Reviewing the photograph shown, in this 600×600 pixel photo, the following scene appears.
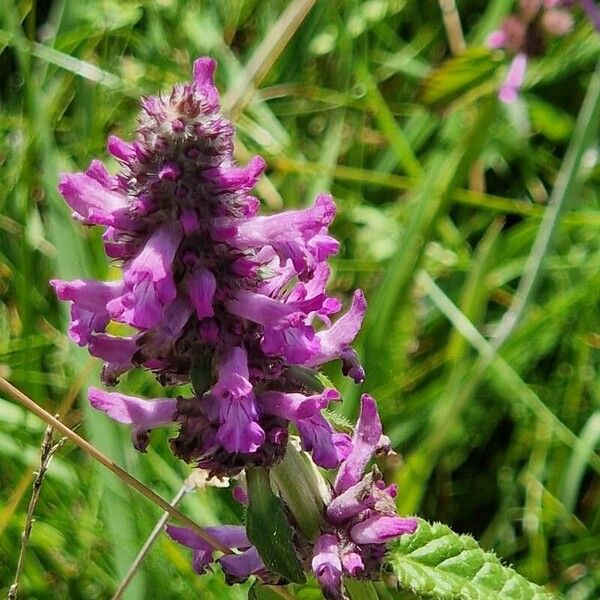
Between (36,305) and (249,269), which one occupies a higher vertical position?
(249,269)

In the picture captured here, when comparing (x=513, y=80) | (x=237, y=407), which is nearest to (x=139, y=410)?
(x=237, y=407)

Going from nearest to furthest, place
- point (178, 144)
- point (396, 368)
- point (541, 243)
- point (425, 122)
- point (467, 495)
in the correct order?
point (178, 144)
point (541, 243)
point (396, 368)
point (467, 495)
point (425, 122)

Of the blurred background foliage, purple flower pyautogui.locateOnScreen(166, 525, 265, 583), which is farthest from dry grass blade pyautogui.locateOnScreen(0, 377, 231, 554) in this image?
the blurred background foliage

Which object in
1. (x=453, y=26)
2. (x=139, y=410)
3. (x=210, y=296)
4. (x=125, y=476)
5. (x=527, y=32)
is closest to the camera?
(x=210, y=296)

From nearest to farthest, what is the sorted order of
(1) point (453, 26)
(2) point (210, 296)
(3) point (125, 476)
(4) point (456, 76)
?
1. (2) point (210, 296)
2. (3) point (125, 476)
3. (4) point (456, 76)
4. (1) point (453, 26)

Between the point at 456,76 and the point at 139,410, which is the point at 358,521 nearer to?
the point at 139,410

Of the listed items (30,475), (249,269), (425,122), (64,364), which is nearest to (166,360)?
(249,269)

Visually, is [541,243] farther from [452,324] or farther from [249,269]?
[249,269]
